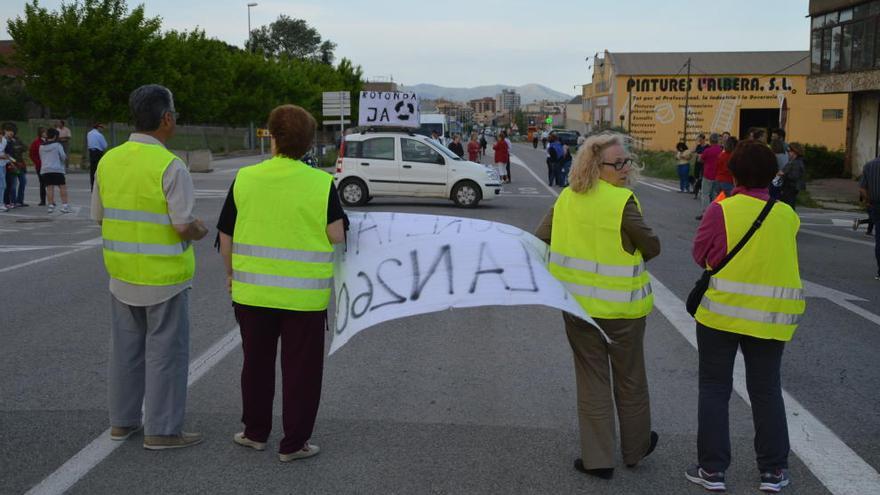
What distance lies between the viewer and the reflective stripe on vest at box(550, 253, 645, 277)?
15.0ft

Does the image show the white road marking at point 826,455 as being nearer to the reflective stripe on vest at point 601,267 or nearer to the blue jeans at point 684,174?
the reflective stripe on vest at point 601,267

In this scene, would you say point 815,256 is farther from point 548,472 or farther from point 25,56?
point 25,56

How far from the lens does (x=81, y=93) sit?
3469 centimetres

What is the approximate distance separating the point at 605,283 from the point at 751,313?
0.71 meters

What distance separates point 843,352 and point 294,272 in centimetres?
511

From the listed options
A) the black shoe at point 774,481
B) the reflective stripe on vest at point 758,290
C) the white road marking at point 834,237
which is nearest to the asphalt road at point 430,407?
the black shoe at point 774,481

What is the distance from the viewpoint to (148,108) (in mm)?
4992

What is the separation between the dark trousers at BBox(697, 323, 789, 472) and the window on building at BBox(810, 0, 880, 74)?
105 ft

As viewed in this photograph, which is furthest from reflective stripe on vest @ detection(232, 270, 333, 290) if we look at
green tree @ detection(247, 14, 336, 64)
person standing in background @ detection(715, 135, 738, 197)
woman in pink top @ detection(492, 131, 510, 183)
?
green tree @ detection(247, 14, 336, 64)

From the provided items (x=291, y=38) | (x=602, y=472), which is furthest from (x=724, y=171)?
(x=291, y=38)

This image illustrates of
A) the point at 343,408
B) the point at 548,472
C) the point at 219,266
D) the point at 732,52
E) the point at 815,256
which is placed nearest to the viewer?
the point at 548,472

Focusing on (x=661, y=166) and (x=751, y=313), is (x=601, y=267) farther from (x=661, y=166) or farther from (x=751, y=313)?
(x=661, y=166)

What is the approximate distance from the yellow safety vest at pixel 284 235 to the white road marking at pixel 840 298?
6.50 m

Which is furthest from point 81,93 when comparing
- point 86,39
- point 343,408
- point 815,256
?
point 343,408
